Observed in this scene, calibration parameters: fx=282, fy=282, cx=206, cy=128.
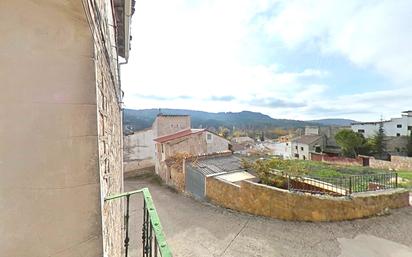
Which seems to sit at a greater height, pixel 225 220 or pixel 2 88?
pixel 2 88

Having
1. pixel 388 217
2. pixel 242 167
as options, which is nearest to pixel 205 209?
pixel 242 167

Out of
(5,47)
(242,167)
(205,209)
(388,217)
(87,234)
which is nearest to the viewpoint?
(5,47)

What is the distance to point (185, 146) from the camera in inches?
776

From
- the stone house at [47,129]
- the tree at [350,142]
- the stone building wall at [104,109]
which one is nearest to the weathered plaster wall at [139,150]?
the tree at [350,142]

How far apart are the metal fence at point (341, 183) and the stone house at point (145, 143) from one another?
42.7 ft

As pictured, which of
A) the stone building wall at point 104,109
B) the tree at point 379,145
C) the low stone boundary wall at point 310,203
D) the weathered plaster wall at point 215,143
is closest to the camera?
the stone building wall at point 104,109

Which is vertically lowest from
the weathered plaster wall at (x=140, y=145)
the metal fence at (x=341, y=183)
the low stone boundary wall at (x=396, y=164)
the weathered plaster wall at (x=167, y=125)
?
the low stone boundary wall at (x=396, y=164)

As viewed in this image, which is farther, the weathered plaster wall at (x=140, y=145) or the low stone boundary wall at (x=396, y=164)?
the weathered plaster wall at (x=140, y=145)

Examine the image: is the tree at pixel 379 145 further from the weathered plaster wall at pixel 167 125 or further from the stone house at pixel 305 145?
the weathered plaster wall at pixel 167 125

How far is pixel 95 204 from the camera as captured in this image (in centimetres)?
152

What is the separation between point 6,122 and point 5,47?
1.20 feet

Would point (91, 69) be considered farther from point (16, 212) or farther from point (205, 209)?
point (205, 209)

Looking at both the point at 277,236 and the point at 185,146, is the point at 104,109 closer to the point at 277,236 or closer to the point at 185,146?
the point at 277,236

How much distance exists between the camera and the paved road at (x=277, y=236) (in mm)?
8359
